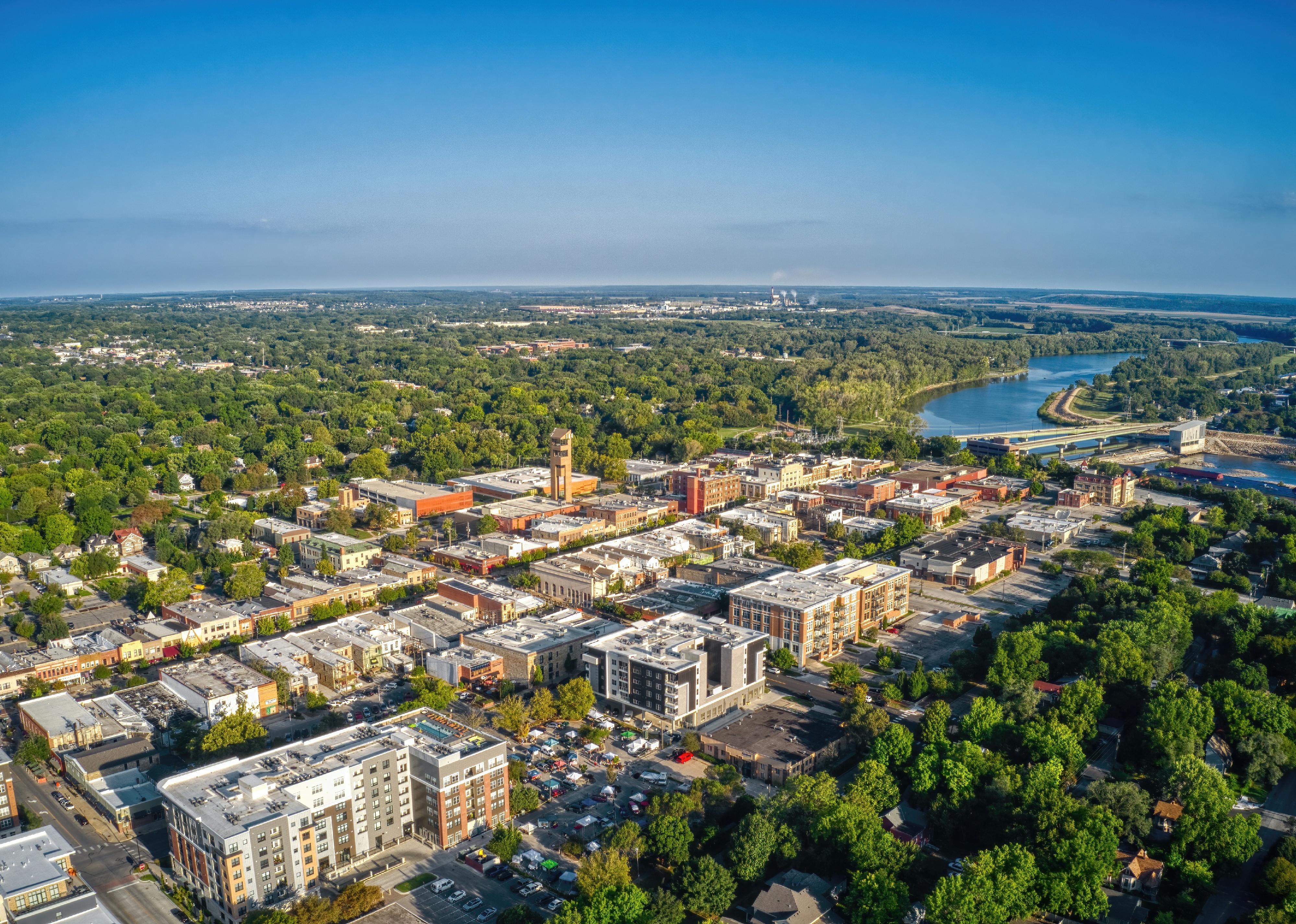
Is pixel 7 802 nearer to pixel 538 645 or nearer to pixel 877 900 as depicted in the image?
pixel 538 645

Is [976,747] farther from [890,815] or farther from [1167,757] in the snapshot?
[1167,757]

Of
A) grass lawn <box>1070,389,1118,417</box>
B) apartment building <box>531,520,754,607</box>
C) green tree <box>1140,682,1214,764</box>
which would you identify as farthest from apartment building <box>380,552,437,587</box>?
grass lawn <box>1070,389,1118,417</box>

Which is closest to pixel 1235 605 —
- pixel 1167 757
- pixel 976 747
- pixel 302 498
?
pixel 1167 757

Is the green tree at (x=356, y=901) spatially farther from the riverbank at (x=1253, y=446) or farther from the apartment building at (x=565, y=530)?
the riverbank at (x=1253, y=446)

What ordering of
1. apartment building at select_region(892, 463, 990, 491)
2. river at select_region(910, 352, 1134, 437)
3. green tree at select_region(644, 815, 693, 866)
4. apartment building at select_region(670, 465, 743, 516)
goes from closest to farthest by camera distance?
green tree at select_region(644, 815, 693, 866)
apartment building at select_region(670, 465, 743, 516)
apartment building at select_region(892, 463, 990, 491)
river at select_region(910, 352, 1134, 437)

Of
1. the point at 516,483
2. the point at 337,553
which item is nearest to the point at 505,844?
the point at 337,553

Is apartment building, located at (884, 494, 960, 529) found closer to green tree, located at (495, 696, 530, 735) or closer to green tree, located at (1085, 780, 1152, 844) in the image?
green tree, located at (1085, 780, 1152, 844)
